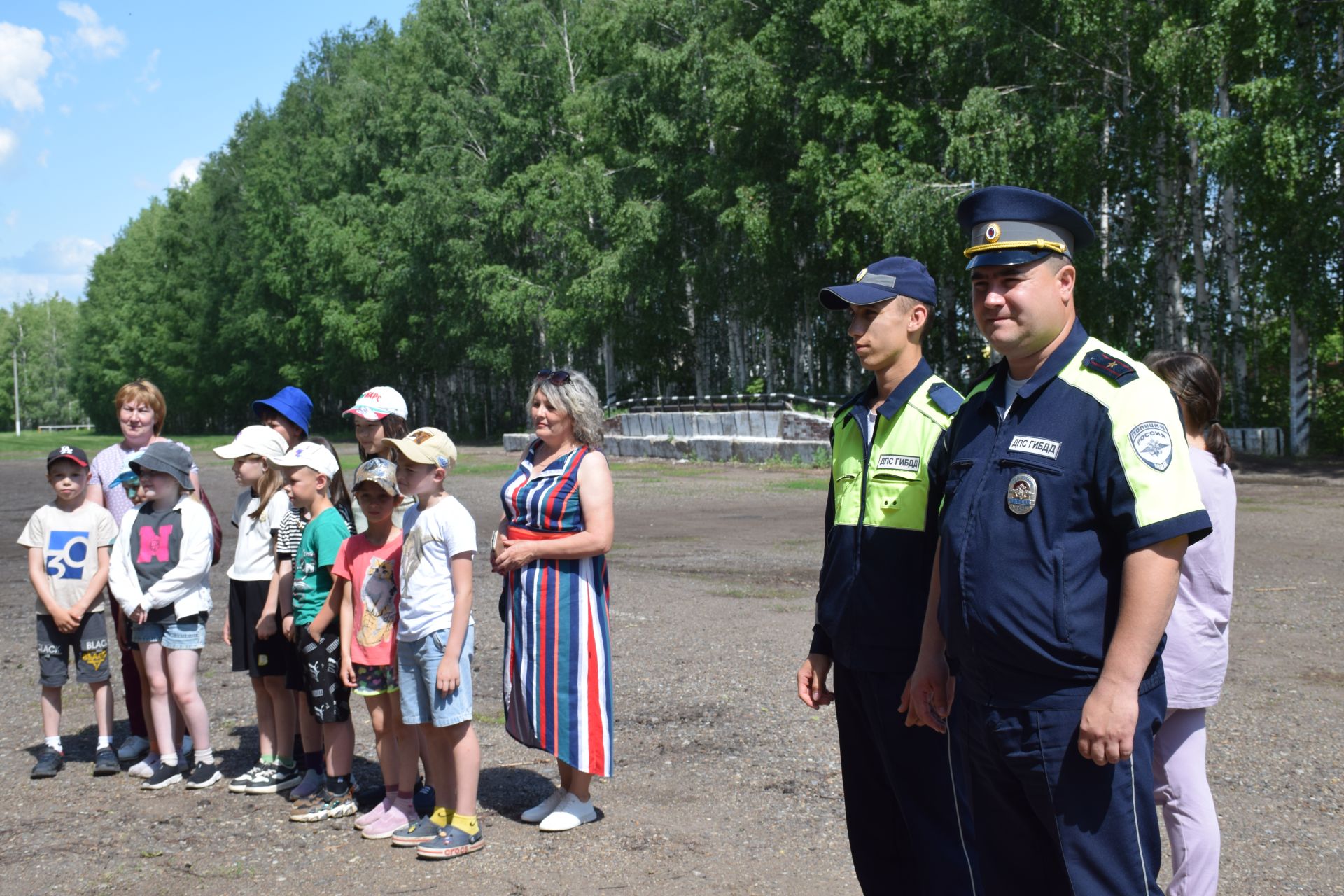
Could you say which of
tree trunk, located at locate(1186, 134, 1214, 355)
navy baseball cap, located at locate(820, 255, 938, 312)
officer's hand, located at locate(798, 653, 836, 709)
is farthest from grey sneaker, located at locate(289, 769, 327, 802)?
tree trunk, located at locate(1186, 134, 1214, 355)

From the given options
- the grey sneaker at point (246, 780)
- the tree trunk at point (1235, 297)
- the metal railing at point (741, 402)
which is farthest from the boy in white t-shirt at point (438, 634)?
the tree trunk at point (1235, 297)

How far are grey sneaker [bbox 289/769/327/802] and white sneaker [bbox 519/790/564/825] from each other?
1.00m

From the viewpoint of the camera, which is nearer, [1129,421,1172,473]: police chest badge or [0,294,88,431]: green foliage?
[1129,421,1172,473]: police chest badge

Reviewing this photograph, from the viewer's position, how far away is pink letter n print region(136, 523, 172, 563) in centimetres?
564

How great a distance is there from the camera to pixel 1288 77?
818 inches

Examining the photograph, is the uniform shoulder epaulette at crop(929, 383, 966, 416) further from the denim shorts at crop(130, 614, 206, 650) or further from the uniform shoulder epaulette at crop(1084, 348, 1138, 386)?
the denim shorts at crop(130, 614, 206, 650)

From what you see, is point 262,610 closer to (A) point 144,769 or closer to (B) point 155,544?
(B) point 155,544

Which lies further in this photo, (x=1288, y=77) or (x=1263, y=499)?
(x=1288, y=77)

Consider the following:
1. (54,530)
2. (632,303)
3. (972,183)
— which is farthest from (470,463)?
(54,530)

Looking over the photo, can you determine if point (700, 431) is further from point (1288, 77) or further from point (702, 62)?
point (1288, 77)

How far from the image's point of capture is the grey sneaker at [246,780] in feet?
17.8

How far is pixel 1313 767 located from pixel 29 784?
6.03m

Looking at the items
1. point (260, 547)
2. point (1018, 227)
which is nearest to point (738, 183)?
point (260, 547)

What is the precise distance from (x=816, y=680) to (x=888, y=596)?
0.42 meters
